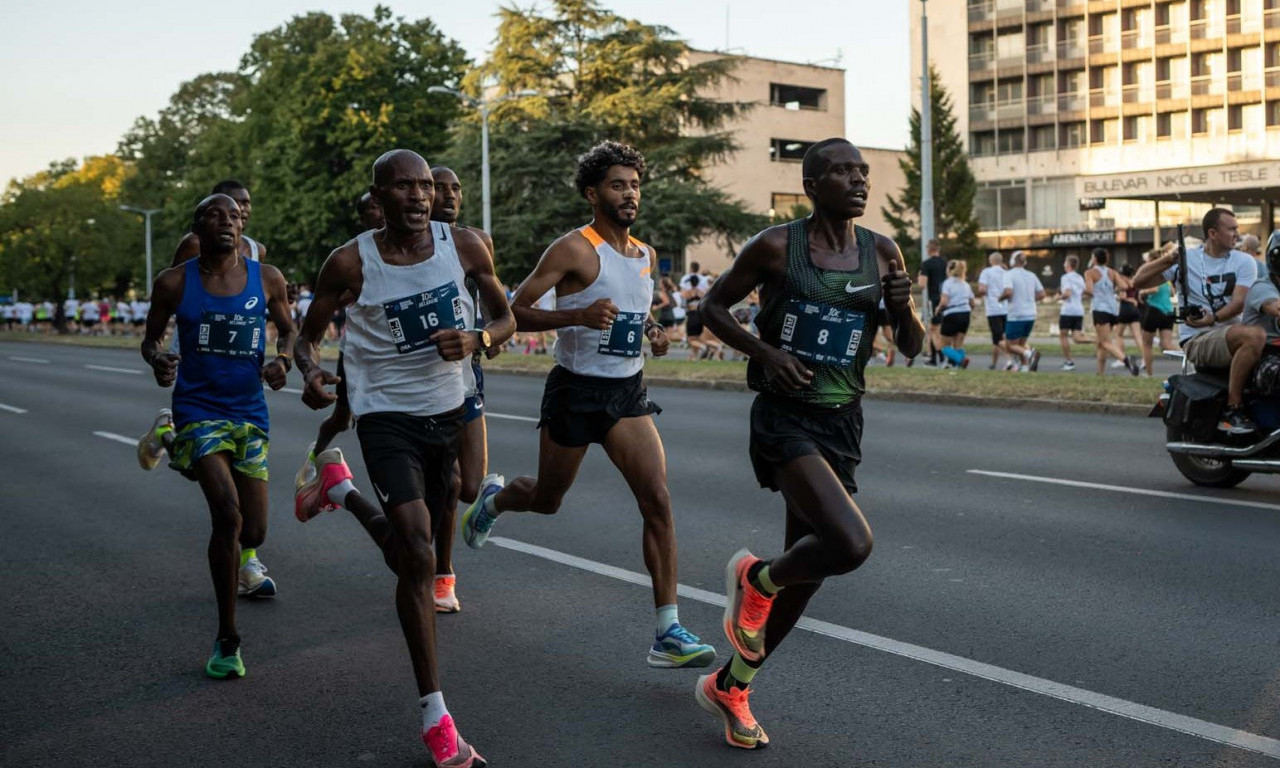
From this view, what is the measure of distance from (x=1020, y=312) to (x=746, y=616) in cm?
1723

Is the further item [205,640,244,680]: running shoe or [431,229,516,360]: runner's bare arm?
[205,640,244,680]: running shoe

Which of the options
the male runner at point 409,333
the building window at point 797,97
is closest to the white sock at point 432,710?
the male runner at point 409,333

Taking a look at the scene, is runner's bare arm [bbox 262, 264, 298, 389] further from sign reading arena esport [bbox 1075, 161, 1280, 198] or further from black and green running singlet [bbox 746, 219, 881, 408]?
sign reading arena esport [bbox 1075, 161, 1280, 198]

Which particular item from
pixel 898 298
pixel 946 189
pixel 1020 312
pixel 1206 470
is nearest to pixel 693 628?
pixel 898 298

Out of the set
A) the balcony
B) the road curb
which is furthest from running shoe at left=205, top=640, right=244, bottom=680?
the balcony

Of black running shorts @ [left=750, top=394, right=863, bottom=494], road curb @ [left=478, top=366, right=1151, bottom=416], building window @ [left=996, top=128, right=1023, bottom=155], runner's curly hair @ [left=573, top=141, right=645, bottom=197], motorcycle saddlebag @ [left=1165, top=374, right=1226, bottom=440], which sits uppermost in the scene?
building window @ [left=996, top=128, right=1023, bottom=155]

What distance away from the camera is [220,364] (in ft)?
19.9

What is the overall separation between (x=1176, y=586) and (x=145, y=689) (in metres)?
4.53

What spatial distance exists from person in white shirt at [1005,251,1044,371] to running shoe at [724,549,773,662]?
667 inches

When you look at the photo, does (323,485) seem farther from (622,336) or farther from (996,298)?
(996,298)

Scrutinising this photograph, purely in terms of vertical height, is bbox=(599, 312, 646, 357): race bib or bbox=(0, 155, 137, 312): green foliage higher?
bbox=(0, 155, 137, 312): green foliage

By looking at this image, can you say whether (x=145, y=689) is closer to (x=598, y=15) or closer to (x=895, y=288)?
(x=895, y=288)

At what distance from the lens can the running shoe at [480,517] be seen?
6582mm

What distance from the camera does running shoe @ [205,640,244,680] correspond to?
544 cm
